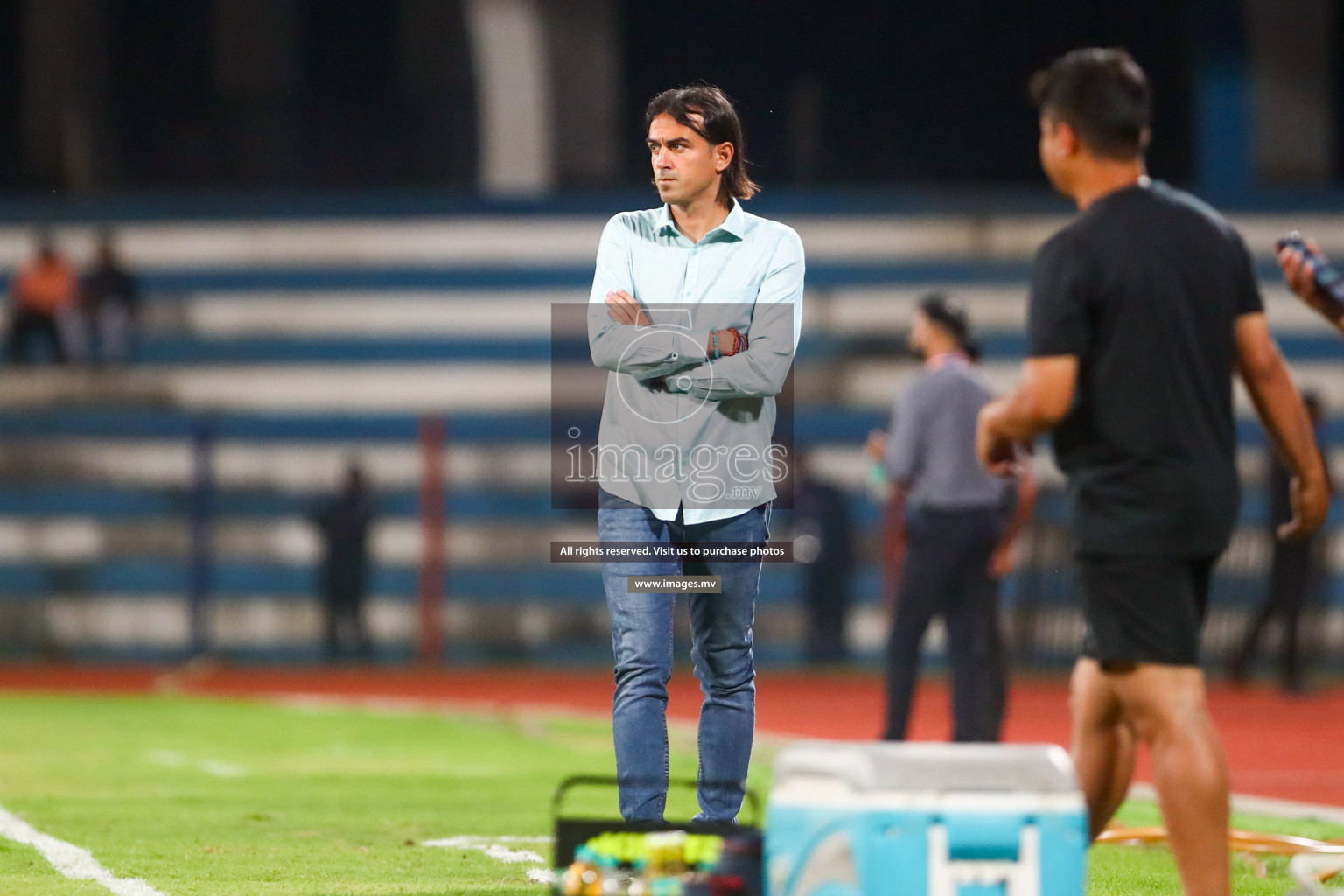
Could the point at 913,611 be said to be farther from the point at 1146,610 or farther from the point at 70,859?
the point at 1146,610

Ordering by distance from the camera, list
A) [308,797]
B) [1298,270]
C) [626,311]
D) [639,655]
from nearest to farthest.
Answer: [1298,270] < [639,655] < [626,311] < [308,797]

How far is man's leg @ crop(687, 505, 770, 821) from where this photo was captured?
208 inches

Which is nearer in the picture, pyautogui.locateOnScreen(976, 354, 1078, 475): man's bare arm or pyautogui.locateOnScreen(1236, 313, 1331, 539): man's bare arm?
pyautogui.locateOnScreen(976, 354, 1078, 475): man's bare arm

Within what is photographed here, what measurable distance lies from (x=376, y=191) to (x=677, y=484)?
19522mm

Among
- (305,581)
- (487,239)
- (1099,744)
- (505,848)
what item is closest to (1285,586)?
(487,239)

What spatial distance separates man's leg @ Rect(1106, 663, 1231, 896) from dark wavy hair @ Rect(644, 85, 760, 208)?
6.52 ft

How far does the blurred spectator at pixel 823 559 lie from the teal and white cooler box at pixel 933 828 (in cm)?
1598

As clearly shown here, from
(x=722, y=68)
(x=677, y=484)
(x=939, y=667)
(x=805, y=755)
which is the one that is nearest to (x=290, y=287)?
(x=722, y=68)

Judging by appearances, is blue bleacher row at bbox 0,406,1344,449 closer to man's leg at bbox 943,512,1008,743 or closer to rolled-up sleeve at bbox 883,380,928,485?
rolled-up sleeve at bbox 883,380,928,485

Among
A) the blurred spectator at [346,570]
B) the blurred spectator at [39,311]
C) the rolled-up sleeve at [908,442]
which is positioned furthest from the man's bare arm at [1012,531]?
the blurred spectator at [39,311]

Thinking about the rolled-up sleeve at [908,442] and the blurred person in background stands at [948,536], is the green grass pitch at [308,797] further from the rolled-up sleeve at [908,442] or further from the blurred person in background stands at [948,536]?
the rolled-up sleeve at [908,442]

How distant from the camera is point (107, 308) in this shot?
21797 mm

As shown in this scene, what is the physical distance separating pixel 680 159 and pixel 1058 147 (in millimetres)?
1289

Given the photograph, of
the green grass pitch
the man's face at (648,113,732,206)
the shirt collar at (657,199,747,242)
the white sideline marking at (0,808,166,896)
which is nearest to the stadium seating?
the green grass pitch
